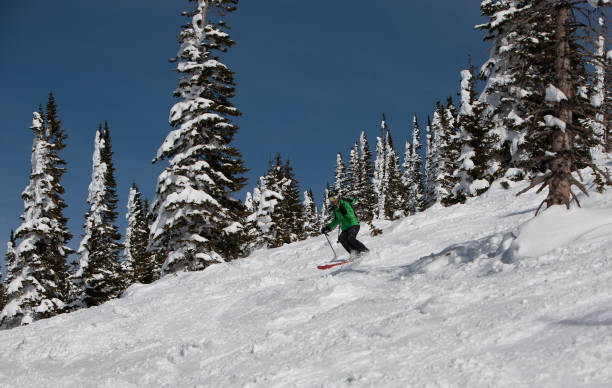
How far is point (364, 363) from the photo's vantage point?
518cm

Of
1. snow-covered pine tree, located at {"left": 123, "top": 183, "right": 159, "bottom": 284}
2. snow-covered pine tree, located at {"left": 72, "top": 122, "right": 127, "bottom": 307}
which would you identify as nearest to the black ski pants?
snow-covered pine tree, located at {"left": 72, "top": 122, "right": 127, "bottom": 307}

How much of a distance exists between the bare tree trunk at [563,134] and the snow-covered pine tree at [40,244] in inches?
1131

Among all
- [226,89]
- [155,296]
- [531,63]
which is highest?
[226,89]

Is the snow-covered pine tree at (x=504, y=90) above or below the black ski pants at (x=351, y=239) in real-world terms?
above

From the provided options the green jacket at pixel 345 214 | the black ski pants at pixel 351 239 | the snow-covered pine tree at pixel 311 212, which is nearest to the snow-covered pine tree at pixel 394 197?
the snow-covered pine tree at pixel 311 212

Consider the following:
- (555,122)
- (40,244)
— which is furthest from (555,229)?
(40,244)

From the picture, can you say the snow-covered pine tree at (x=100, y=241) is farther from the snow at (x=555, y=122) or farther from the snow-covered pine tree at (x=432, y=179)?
the snow at (x=555, y=122)

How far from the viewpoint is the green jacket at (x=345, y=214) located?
12734 mm

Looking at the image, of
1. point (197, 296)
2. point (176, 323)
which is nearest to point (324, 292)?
point (176, 323)

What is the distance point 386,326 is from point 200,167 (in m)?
16.6

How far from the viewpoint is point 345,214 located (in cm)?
1283

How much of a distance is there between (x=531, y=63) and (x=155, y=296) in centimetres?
1126

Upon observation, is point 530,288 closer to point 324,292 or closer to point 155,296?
point 324,292

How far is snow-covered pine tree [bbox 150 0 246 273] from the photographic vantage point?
67.3ft
